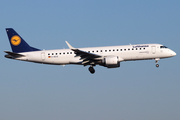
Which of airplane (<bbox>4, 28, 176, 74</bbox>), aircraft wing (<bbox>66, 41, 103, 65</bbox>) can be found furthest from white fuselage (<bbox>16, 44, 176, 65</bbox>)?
aircraft wing (<bbox>66, 41, 103, 65</bbox>)

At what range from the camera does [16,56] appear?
5088 cm

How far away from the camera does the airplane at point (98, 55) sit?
47969 mm

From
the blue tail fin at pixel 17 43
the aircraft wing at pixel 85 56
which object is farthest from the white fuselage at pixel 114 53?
the blue tail fin at pixel 17 43

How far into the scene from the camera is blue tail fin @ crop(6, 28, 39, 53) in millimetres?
52594

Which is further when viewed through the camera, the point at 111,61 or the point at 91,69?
the point at 91,69

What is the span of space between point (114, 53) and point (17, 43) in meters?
16.8

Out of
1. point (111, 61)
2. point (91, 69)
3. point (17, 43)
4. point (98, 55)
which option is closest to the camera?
point (111, 61)

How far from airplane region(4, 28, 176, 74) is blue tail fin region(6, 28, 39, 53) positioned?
88 cm

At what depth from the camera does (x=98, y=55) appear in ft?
157

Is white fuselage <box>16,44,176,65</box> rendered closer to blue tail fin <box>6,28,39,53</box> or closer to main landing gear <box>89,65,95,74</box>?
blue tail fin <box>6,28,39,53</box>

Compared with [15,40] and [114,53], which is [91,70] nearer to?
[114,53]

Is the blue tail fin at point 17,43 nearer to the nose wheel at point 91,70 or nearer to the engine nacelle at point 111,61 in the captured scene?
the nose wheel at point 91,70

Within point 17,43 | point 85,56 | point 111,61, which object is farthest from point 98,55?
point 17,43

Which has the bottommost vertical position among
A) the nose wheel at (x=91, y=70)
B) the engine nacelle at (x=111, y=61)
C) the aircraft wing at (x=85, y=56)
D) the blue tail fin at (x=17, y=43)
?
the nose wheel at (x=91, y=70)
